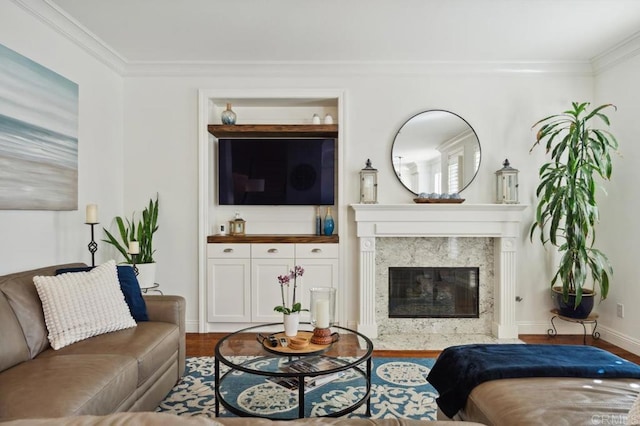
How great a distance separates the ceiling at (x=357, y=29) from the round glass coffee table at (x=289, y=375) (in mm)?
2283

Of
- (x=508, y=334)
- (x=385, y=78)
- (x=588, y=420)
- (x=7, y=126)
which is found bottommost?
(x=508, y=334)

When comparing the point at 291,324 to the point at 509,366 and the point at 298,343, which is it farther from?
the point at 509,366

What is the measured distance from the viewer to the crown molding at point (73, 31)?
2.84 meters

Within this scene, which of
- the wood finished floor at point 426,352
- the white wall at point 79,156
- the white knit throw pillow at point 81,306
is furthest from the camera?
the wood finished floor at point 426,352

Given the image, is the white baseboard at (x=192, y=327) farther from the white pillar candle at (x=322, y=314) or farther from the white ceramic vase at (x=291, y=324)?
the white pillar candle at (x=322, y=314)

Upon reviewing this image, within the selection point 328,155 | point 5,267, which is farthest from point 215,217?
point 5,267

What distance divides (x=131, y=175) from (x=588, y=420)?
160 inches

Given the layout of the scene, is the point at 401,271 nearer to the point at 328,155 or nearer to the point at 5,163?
the point at 328,155

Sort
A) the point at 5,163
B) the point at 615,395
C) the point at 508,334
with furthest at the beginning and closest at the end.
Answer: the point at 508,334 → the point at 5,163 → the point at 615,395

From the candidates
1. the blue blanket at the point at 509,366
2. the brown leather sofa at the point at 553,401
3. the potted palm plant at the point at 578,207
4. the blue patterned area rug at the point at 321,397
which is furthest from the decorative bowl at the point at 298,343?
the potted palm plant at the point at 578,207

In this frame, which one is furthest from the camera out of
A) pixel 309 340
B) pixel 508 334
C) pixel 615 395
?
pixel 508 334

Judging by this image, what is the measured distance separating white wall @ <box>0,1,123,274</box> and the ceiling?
27cm

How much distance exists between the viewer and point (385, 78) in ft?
13.4

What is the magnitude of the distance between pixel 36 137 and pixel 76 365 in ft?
5.60
